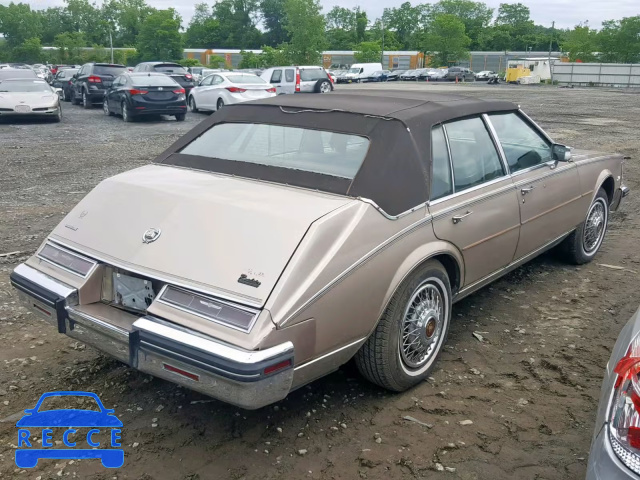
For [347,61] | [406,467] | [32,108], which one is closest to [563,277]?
[406,467]

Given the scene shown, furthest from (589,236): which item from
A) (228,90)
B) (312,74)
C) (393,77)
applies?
(393,77)

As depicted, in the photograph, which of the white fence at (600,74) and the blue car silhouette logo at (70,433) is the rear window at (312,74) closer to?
the blue car silhouette logo at (70,433)

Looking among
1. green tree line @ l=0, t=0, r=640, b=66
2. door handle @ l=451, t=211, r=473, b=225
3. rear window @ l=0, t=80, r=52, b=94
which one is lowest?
door handle @ l=451, t=211, r=473, b=225

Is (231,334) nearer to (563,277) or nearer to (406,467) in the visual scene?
(406,467)

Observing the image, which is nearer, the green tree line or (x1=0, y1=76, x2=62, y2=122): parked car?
(x1=0, y1=76, x2=62, y2=122): parked car

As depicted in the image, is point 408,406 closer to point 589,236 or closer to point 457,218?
point 457,218

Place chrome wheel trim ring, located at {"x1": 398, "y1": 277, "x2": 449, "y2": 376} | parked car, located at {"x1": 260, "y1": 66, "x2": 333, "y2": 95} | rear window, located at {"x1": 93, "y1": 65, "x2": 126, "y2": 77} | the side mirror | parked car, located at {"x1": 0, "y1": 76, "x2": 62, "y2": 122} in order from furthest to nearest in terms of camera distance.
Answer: parked car, located at {"x1": 260, "y1": 66, "x2": 333, "y2": 95} < rear window, located at {"x1": 93, "y1": 65, "x2": 126, "y2": 77} < parked car, located at {"x1": 0, "y1": 76, "x2": 62, "y2": 122} < the side mirror < chrome wheel trim ring, located at {"x1": 398, "y1": 277, "x2": 449, "y2": 376}

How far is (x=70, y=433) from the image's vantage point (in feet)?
11.1

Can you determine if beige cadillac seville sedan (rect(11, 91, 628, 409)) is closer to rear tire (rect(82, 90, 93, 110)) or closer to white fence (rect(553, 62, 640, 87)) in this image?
rear tire (rect(82, 90, 93, 110))

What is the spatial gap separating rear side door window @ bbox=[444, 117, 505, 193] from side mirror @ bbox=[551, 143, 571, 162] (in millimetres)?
885

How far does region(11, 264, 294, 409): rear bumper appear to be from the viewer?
9.29 ft

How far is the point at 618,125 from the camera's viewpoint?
17375 millimetres

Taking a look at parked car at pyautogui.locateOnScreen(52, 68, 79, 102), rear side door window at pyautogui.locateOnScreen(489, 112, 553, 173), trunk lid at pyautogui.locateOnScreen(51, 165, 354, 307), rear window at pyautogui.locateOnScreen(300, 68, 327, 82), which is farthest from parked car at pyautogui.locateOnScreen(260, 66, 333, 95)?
trunk lid at pyautogui.locateOnScreen(51, 165, 354, 307)

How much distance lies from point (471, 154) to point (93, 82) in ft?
69.5
